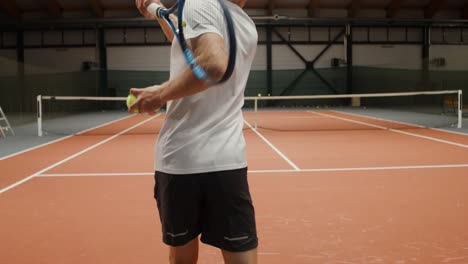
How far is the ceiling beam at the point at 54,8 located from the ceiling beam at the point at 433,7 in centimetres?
1937

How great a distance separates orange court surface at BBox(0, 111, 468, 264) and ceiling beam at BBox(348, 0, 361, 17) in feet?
61.7

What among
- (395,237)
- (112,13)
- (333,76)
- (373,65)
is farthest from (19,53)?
(395,237)

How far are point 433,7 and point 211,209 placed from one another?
2795cm

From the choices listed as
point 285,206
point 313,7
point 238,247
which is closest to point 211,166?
point 238,247

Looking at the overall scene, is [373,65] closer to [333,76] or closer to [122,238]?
[333,76]

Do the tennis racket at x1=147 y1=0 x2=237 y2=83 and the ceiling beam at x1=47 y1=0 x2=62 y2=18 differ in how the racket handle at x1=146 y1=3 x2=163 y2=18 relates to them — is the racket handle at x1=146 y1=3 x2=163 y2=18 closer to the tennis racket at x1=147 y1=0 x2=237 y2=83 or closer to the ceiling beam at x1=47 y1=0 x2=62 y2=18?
the tennis racket at x1=147 y1=0 x2=237 y2=83

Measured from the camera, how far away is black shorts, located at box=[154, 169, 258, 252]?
1.76 m

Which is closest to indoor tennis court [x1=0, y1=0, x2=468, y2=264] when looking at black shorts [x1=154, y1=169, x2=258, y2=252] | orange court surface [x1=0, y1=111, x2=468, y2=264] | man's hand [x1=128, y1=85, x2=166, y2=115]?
orange court surface [x1=0, y1=111, x2=468, y2=264]

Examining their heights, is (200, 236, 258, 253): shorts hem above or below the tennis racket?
below

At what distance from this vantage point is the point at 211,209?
1781mm

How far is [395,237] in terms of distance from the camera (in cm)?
364

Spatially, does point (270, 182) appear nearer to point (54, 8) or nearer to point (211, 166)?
point (211, 166)

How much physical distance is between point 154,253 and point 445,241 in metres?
2.03

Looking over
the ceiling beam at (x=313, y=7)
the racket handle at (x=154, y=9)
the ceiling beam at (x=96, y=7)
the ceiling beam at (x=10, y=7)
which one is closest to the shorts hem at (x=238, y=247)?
the racket handle at (x=154, y=9)
